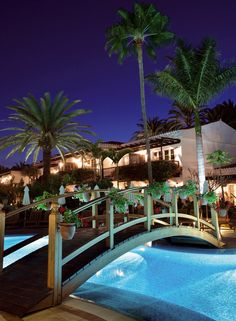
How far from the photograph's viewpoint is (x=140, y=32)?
68.2ft

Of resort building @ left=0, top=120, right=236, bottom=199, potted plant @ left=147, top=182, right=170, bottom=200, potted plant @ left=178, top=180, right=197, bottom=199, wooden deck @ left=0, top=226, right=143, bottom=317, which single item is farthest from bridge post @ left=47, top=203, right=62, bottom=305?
resort building @ left=0, top=120, right=236, bottom=199

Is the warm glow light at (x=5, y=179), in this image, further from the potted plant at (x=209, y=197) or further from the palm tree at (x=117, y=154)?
the potted plant at (x=209, y=197)

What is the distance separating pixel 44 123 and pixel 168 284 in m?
20.2

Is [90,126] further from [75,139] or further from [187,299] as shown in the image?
[187,299]

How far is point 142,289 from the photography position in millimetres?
8688

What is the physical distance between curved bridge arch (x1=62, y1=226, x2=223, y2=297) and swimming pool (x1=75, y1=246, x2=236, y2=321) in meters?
0.68

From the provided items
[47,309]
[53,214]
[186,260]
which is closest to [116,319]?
[47,309]

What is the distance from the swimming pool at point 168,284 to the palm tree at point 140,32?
865 centimetres

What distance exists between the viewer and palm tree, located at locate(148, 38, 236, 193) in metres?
20.3

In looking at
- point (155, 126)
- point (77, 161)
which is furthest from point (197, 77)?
point (155, 126)

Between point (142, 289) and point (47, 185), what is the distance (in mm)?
17757

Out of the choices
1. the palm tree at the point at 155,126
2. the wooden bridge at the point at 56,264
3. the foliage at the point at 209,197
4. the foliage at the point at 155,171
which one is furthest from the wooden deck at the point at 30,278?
the palm tree at the point at 155,126

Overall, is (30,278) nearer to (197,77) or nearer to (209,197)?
(209,197)

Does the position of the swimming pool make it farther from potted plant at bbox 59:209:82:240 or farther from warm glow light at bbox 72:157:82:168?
warm glow light at bbox 72:157:82:168
